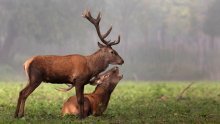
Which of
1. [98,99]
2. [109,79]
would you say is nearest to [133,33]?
[109,79]

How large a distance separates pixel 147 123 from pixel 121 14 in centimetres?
7868

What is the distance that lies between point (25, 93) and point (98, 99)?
2.23 meters

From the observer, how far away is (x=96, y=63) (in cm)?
1432

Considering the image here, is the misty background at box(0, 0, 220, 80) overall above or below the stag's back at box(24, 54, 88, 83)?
below

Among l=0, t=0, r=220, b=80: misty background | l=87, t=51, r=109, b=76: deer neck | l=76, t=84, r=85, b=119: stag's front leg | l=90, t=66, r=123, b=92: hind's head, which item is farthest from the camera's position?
l=0, t=0, r=220, b=80: misty background

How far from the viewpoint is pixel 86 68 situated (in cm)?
1415

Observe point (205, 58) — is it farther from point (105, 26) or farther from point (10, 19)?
point (10, 19)

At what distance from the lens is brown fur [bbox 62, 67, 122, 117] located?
1452cm

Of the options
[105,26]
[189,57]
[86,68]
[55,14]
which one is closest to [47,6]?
[55,14]

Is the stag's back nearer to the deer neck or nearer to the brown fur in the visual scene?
the deer neck

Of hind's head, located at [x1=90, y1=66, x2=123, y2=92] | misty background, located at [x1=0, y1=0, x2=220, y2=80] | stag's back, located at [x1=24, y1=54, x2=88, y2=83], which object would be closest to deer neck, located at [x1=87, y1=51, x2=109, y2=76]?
stag's back, located at [x1=24, y1=54, x2=88, y2=83]

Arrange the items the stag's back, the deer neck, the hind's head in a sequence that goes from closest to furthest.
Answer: the stag's back < the deer neck < the hind's head

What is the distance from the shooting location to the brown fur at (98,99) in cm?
1452

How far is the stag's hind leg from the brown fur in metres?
1.25
